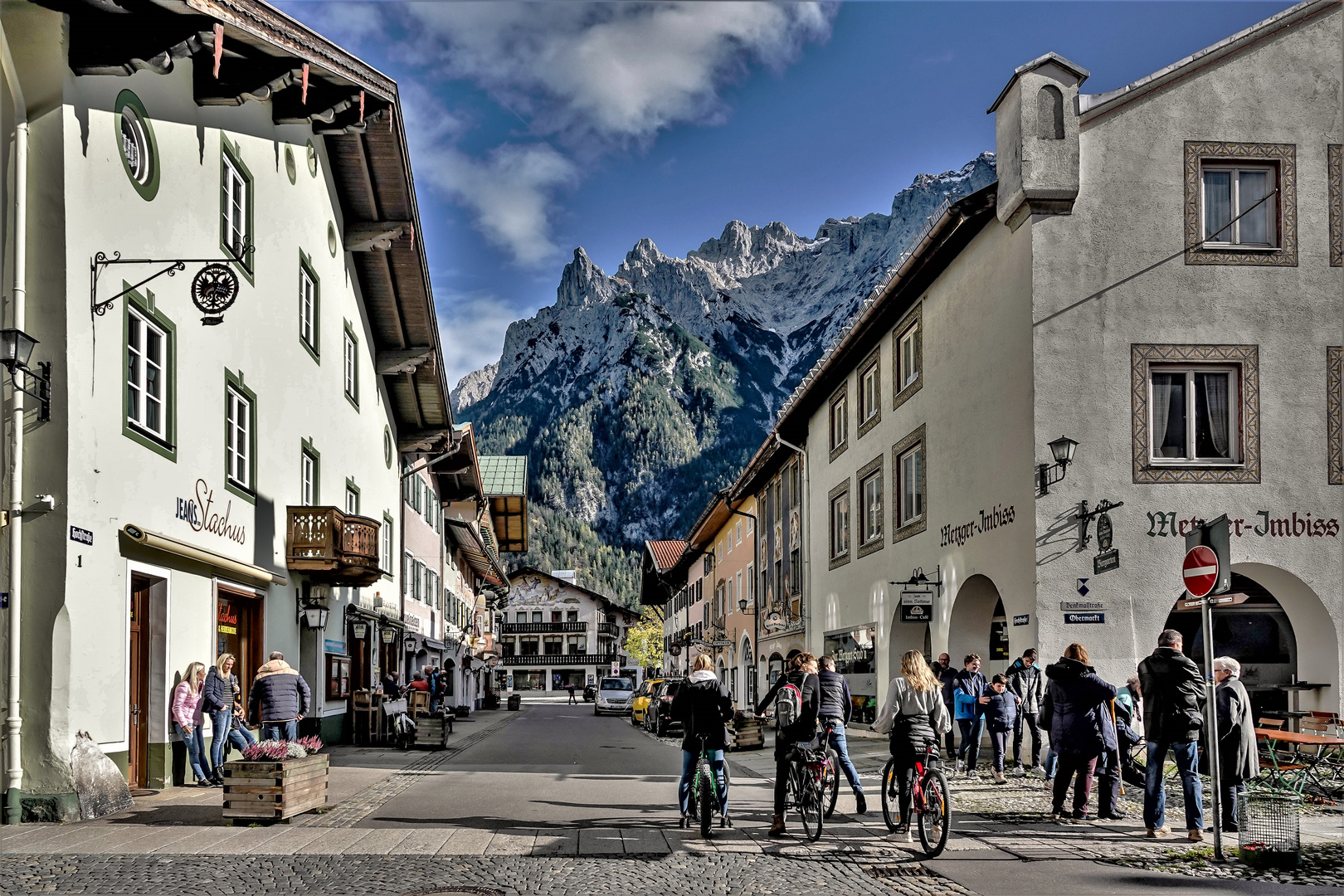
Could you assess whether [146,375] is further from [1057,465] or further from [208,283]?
[1057,465]

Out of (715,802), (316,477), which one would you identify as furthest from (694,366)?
(715,802)

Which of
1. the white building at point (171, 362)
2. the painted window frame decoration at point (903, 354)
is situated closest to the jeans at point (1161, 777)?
the white building at point (171, 362)

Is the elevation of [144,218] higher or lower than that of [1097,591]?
higher

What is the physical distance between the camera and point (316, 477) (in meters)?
23.9

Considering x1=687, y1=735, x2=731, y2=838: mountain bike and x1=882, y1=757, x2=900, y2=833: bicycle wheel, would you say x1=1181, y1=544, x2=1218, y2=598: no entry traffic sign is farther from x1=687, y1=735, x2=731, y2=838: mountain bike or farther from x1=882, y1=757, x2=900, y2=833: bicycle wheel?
x1=687, y1=735, x2=731, y2=838: mountain bike

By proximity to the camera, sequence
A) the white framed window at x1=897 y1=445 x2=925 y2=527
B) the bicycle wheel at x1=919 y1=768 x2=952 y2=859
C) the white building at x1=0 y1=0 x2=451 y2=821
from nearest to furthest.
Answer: the bicycle wheel at x1=919 y1=768 x2=952 y2=859, the white building at x1=0 y1=0 x2=451 y2=821, the white framed window at x1=897 y1=445 x2=925 y2=527

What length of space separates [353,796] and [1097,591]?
1019cm

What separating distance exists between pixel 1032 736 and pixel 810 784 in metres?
7.12

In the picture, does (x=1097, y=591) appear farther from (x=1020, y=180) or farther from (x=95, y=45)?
(x=95, y=45)

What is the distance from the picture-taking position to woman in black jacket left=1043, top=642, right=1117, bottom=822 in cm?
1216

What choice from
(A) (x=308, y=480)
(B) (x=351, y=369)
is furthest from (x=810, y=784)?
(B) (x=351, y=369)

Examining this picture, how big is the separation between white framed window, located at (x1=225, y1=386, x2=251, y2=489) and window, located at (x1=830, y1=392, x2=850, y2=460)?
1555 centimetres

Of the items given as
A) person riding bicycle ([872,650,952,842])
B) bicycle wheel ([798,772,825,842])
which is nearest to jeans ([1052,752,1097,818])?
person riding bicycle ([872,650,952,842])

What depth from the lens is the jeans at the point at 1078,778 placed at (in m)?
12.3
